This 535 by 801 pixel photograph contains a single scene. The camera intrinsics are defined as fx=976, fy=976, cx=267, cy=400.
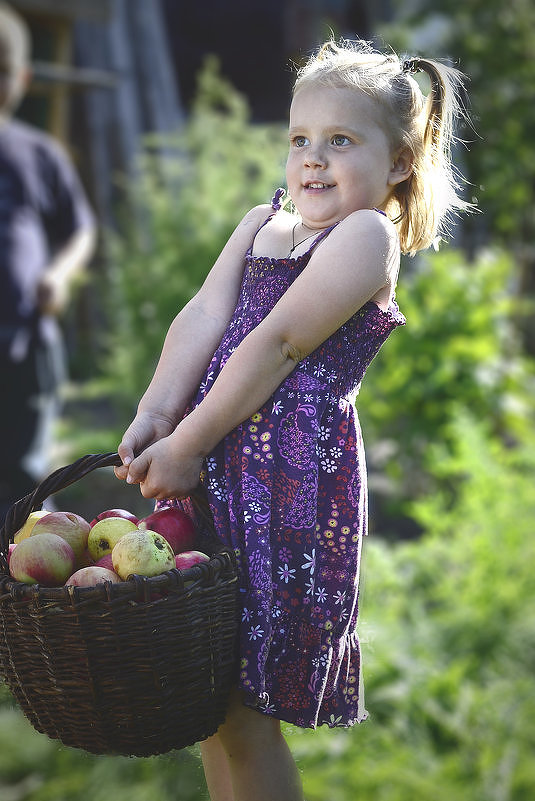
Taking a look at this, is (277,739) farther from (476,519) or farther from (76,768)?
(476,519)

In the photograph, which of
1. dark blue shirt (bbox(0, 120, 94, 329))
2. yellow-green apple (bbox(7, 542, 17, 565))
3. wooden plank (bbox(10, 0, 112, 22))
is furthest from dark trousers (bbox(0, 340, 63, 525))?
yellow-green apple (bbox(7, 542, 17, 565))

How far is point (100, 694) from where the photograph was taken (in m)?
1.41

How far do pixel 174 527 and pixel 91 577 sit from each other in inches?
7.7

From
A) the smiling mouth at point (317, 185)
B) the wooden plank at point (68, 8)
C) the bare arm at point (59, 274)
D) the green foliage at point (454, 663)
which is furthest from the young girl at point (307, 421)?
the wooden plank at point (68, 8)

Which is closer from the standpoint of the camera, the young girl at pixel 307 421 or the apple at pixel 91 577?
the apple at pixel 91 577

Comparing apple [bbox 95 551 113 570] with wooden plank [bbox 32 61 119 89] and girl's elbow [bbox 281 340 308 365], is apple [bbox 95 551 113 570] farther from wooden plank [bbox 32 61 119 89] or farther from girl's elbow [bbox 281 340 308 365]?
wooden plank [bbox 32 61 119 89]

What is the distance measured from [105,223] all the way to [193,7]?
245cm

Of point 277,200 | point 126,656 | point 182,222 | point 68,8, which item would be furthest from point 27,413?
point 126,656

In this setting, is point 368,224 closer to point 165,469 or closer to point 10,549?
point 165,469

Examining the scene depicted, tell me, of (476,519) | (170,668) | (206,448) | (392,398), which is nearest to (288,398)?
(206,448)

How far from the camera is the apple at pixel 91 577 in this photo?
1437 mm

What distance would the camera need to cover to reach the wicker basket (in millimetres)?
1380

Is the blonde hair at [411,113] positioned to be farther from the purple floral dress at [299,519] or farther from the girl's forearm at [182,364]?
the girl's forearm at [182,364]

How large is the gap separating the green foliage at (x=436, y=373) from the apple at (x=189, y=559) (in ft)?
11.6
